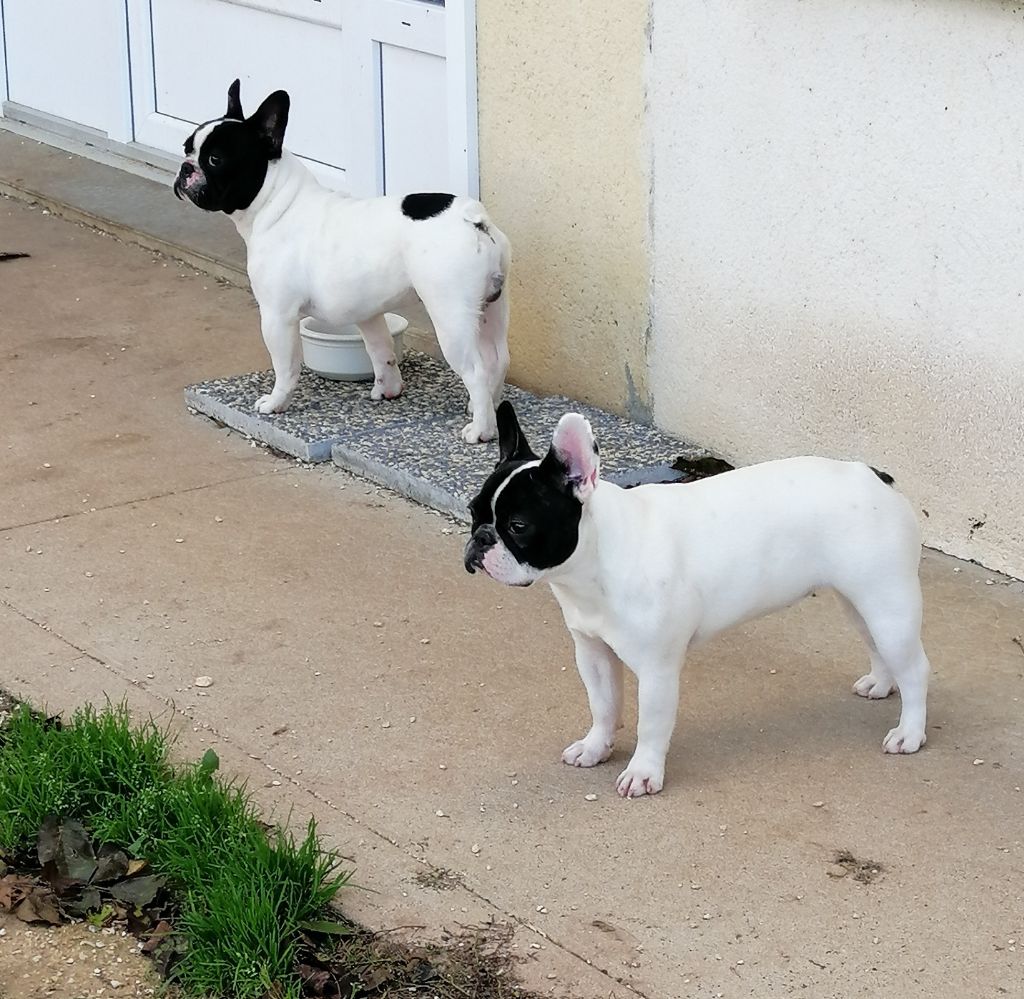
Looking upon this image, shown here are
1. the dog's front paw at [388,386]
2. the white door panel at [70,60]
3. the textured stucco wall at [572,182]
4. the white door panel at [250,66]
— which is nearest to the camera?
the textured stucco wall at [572,182]

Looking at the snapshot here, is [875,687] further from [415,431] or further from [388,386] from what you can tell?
[388,386]

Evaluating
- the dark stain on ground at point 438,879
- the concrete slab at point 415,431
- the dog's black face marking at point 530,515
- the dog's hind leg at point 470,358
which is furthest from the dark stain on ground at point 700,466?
the dark stain on ground at point 438,879

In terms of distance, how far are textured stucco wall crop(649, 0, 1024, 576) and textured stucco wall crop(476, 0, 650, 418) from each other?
0.13 meters

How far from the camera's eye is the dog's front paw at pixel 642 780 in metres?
4.10

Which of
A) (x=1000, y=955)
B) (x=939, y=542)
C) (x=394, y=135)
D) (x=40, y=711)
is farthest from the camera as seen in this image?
(x=394, y=135)

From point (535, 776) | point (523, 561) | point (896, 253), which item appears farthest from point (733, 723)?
point (896, 253)

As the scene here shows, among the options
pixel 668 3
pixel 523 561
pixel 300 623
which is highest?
pixel 668 3

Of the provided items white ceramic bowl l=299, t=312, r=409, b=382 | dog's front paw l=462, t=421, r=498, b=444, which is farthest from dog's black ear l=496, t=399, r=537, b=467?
white ceramic bowl l=299, t=312, r=409, b=382

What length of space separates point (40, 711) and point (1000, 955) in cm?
241

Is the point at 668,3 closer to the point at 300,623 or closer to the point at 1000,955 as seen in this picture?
the point at 300,623

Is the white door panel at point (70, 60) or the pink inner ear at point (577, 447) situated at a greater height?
the pink inner ear at point (577, 447)

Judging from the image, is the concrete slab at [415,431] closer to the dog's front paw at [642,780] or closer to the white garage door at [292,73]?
the white garage door at [292,73]

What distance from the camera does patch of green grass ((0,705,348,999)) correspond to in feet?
11.4

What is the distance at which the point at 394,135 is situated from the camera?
7645 mm
